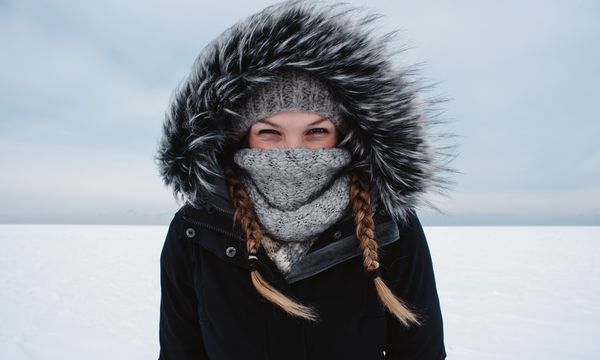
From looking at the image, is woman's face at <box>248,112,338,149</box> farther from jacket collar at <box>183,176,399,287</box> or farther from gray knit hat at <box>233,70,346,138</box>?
jacket collar at <box>183,176,399,287</box>

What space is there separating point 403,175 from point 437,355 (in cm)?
64

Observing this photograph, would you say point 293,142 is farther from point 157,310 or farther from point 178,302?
point 157,310

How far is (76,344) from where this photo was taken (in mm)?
3051

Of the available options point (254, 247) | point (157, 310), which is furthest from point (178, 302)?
point (157, 310)

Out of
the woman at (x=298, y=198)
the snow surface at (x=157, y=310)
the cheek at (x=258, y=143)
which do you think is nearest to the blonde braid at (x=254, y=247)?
the woman at (x=298, y=198)

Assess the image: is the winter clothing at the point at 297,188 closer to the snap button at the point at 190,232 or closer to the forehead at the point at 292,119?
the forehead at the point at 292,119

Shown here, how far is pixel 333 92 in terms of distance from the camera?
4.01 feet

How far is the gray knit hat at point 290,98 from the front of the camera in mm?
1151

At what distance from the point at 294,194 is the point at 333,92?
40 cm

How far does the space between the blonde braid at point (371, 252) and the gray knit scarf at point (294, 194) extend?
2.3 inches

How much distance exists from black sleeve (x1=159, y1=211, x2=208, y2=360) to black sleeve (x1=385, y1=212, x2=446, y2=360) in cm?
71

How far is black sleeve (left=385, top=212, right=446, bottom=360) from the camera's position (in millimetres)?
1149

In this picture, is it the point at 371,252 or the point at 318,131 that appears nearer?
the point at 371,252

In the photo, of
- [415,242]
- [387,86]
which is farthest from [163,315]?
[387,86]
